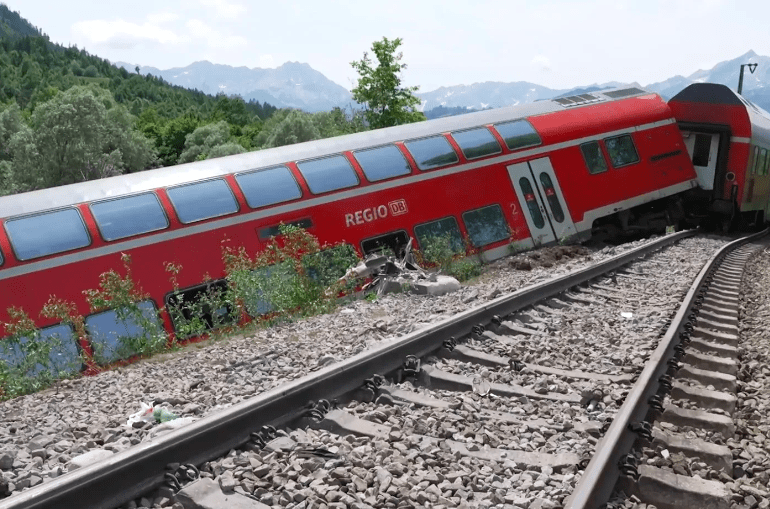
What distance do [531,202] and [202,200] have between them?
7.32 m

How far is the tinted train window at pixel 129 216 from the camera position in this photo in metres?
10.5

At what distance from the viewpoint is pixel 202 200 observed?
11.5 metres

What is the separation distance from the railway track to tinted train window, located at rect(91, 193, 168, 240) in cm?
593

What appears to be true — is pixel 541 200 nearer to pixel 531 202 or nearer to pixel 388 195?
pixel 531 202

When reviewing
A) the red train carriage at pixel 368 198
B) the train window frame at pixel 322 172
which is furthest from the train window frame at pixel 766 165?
the train window frame at pixel 322 172

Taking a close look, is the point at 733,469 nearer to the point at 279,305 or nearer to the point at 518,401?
the point at 518,401

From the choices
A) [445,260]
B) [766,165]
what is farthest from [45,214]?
[766,165]

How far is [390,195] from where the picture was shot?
13.5 meters

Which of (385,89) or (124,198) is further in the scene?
(385,89)

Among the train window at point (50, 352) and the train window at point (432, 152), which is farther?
the train window at point (432, 152)

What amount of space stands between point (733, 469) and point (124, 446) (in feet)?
11.0

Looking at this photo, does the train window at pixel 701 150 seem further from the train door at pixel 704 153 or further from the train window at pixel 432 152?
the train window at pixel 432 152

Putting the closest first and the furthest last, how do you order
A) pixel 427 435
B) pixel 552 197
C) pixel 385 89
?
1. pixel 427 435
2. pixel 552 197
3. pixel 385 89

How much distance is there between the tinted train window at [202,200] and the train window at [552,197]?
7.19m
